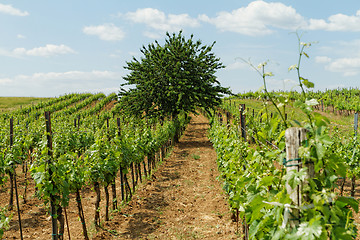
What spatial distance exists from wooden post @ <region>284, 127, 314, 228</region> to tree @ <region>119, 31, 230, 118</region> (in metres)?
18.2

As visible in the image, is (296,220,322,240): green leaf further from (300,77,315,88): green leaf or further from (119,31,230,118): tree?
(119,31,230,118): tree

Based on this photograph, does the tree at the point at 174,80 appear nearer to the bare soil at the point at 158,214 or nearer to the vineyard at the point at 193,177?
the vineyard at the point at 193,177

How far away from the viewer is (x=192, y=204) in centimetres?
869

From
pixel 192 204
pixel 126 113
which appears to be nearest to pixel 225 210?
pixel 192 204

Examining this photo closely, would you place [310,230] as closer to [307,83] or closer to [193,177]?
[307,83]

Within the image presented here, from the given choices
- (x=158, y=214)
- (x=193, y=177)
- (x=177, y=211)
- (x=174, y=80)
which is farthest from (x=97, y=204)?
(x=174, y=80)

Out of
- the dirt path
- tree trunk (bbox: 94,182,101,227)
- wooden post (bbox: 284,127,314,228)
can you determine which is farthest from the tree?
wooden post (bbox: 284,127,314,228)

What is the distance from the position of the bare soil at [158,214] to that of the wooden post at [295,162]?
13.8ft

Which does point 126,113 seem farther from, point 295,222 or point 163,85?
point 295,222

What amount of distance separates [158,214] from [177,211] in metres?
0.59

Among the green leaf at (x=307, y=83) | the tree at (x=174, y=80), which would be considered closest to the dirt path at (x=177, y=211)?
the green leaf at (x=307, y=83)

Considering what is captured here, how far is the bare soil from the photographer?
6.77 metres

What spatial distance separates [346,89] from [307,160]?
198 feet

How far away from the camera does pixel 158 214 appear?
7906mm
